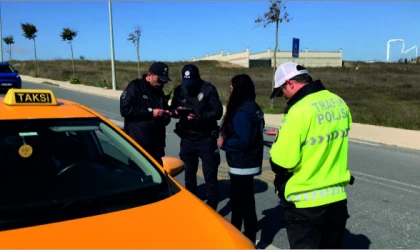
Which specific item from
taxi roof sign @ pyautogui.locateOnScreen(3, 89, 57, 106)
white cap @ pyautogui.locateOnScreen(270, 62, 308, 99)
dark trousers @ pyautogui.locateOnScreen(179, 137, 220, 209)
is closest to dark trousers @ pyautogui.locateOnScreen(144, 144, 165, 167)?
dark trousers @ pyautogui.locateOnScreen(179, 137, 220, 209)

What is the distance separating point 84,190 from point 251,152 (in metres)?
1.73

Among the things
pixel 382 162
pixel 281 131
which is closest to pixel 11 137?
pixel 281 131

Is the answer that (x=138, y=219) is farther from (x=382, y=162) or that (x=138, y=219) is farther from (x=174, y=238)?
(x=382, y=162)

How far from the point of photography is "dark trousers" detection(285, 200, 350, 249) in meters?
2.52

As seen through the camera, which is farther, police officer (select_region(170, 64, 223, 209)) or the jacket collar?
police officer (select_region(170, 64, 223, 209))

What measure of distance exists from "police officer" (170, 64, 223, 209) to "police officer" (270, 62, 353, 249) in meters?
1.86

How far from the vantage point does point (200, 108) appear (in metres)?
4.48

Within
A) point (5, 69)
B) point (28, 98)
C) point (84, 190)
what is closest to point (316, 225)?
point (84, 190)

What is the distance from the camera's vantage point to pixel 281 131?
8.14 feet

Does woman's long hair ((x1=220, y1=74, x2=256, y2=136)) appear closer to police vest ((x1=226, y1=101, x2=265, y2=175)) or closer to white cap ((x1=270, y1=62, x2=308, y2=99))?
police vest ((x1=226, y1=101, x2=265, y2=175))

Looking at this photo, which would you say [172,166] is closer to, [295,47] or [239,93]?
[239,93]

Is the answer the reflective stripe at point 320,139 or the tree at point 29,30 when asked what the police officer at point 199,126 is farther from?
the tree at point 29,30

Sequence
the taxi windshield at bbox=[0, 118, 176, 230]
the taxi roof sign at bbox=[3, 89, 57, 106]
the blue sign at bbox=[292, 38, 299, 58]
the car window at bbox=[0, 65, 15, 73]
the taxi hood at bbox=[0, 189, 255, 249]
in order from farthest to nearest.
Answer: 1. the car window at bbox=[0, 65, 15, 73]
2. the blue sign at bbox=[292, 38, 299, 58]
3. the taxi roof sign at bbox=[3, 89, 57, 106]
4. the taxi windshield at bbox=[0, 118, 176, 230]
5. the taxi hood at bbox=[0, 189, 255, 249]

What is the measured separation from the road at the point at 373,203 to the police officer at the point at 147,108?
1.28m
